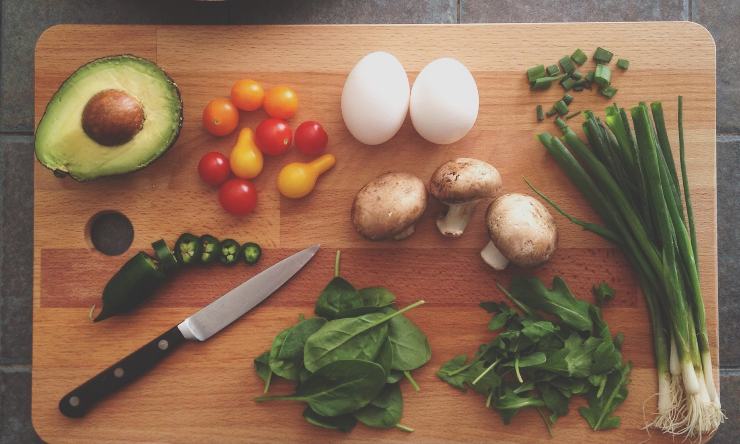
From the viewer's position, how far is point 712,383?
1276 mm

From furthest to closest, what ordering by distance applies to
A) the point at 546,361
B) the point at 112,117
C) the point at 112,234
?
the point at 112,234 → the point at 546,361 → the point at 112,117

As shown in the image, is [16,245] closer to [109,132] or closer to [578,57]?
[109,132]

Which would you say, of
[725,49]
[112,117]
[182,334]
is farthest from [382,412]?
[725,49]

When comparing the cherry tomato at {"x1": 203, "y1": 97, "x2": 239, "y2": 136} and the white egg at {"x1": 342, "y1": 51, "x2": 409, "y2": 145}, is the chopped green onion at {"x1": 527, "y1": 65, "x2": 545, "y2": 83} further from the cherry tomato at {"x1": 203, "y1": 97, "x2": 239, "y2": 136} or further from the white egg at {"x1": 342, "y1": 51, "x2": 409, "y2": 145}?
the cherry tomato at {"x1": 203, "y1": 97, "x2": 239, "y2": 136}

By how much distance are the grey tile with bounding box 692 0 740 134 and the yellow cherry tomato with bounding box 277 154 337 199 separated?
955 mm

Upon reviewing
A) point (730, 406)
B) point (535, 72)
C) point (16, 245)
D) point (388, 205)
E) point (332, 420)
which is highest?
point (535, 72)

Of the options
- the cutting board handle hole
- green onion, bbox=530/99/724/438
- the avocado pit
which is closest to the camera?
the avocado pit

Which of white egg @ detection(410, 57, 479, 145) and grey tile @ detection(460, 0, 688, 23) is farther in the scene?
grey tile @ detection(460, 0, 688, 23)

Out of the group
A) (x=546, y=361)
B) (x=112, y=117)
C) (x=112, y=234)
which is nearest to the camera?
(x=112, y=117)

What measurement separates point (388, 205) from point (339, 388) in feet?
1.27

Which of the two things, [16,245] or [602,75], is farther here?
[16,245]

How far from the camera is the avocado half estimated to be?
1.16m

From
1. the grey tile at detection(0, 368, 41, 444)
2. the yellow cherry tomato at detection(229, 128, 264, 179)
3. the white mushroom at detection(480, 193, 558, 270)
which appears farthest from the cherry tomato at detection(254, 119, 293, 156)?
the grey tile at detection(0, 368, 41, 444)

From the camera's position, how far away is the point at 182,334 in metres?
1.29
